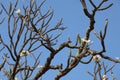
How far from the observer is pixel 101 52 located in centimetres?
253

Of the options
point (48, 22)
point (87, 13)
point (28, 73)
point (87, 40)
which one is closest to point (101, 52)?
point (87, 40)

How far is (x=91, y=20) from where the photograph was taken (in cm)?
252

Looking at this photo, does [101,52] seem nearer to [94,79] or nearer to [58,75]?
[58,75]

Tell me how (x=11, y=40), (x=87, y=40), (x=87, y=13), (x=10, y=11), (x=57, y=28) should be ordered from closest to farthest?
Result: 1. (x=87, y=13)
2. (x=87, y=40)
3. (x=11, y=40)
4. (x=10, y=11)
5. (x=57, y=28)

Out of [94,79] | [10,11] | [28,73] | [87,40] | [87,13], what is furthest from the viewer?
[10,11]

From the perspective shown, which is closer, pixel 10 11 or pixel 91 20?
pixel 91 20

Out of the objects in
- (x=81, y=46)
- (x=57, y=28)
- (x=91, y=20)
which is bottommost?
(x=57, y=28)

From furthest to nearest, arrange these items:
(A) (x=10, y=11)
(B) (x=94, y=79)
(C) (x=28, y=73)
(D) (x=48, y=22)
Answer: (D) (x=48, y=22) → (A) (x=10, y=11) → (B) (x=94, y=79) → (C) (x=28, y=73)

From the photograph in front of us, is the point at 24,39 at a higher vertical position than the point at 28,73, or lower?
higher

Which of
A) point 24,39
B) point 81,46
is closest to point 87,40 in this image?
point 81,46

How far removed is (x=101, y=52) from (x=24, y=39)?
140 cm

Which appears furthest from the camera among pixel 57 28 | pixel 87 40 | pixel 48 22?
pixel 57 28

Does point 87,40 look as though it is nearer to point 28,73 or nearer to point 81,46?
point 81,46

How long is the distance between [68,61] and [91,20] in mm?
459
